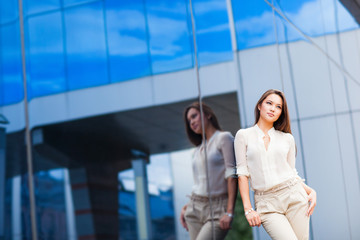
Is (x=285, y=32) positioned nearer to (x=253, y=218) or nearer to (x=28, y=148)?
(x=253, y=218)

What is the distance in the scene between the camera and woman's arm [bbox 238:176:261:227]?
475 cm

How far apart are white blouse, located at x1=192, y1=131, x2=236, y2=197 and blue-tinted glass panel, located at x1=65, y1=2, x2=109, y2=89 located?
117 centimetres

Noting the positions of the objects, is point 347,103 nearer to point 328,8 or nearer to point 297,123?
point 328,8

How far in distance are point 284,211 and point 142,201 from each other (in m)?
1.59

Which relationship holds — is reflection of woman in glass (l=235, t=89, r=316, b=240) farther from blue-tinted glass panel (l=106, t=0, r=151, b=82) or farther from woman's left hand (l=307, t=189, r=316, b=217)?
blue-tinted glass panel (l=106, t=0, r=151, b=82)

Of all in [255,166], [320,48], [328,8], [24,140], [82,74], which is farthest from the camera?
[328,8]

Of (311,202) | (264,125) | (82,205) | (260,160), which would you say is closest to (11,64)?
(82,205)

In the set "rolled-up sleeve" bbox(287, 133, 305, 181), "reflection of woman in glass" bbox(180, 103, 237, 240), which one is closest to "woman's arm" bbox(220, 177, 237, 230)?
"reflection of woman in glass" bbox(180, 103, 237, 240)

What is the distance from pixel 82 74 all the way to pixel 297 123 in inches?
143

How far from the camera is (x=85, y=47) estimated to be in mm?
3877

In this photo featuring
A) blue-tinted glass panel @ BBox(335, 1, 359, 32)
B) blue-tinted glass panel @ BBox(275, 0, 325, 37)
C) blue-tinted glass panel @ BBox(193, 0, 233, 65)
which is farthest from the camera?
blue-tinted glass panel @ BBox(335, 1, 359, 32)

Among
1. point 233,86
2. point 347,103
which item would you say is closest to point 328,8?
point 347,103

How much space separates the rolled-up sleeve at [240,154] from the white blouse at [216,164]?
43mm

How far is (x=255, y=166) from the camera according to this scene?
4.93m
